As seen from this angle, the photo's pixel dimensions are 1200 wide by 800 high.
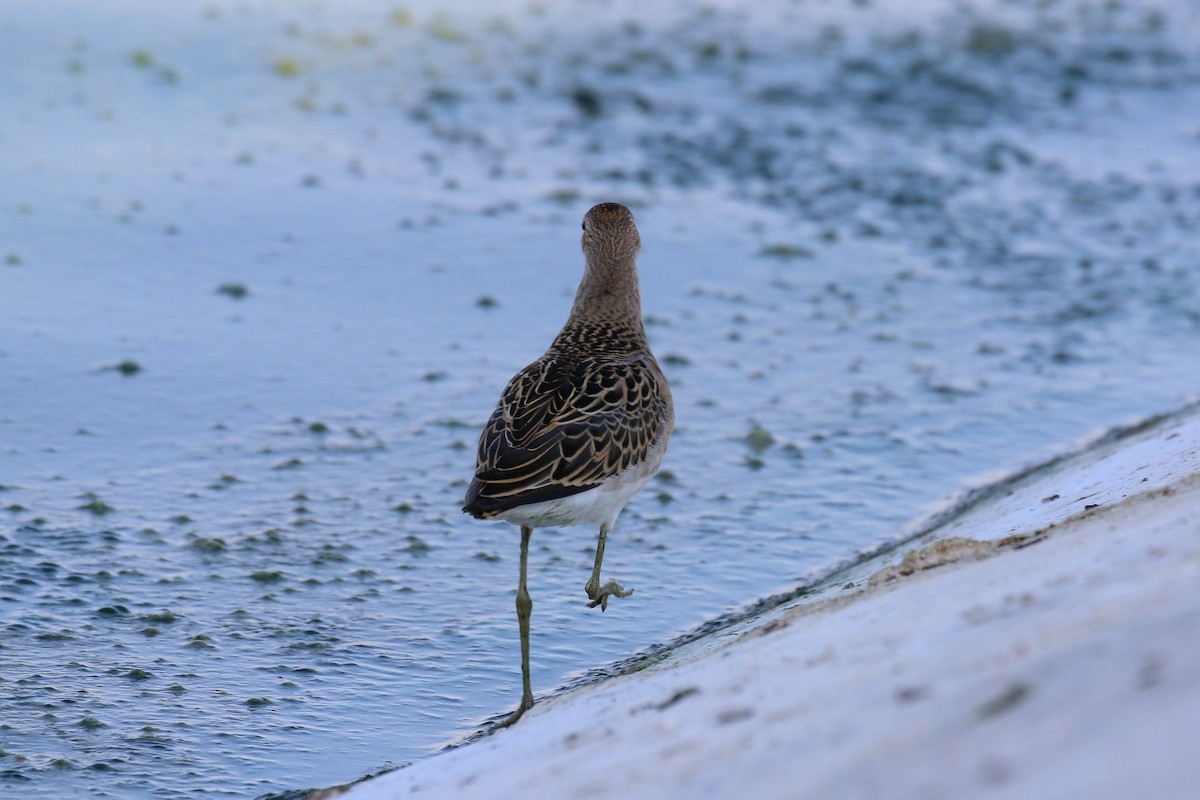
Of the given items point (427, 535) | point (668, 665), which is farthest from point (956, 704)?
point (427, 535)

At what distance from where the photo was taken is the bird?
16.5 feet

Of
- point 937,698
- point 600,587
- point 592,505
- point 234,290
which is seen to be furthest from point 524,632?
point 234,290

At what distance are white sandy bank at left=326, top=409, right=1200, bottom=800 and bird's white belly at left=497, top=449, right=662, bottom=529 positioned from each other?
2.37ft

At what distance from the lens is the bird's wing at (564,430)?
498 centimetres

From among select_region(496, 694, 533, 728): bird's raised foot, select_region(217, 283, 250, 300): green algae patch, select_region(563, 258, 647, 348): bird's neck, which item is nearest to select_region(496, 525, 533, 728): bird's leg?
select_region(496, 694, 533, 728): bird's raised foot

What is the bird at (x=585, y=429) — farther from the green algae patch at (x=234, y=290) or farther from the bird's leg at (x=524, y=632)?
the green algae patch at (x=234, y=290)

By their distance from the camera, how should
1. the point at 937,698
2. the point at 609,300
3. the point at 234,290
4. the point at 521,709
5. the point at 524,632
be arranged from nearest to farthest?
the point at 937,698, the point at 521,709, the point at 524,632, the point at 609,300, the point at 234,290

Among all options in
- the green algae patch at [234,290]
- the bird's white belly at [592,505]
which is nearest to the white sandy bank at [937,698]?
the bird's white belly at [592,505]

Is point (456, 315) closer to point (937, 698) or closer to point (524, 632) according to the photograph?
point (524, 632)

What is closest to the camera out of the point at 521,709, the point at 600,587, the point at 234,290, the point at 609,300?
the point at 521,709

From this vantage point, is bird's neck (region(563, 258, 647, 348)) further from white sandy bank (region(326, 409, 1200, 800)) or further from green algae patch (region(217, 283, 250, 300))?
green algae patch (region(217, 283, 250, 300))

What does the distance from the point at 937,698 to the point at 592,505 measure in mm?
2330

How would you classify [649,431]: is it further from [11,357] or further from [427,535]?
[11,357]

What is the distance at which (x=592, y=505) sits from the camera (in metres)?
5.28
